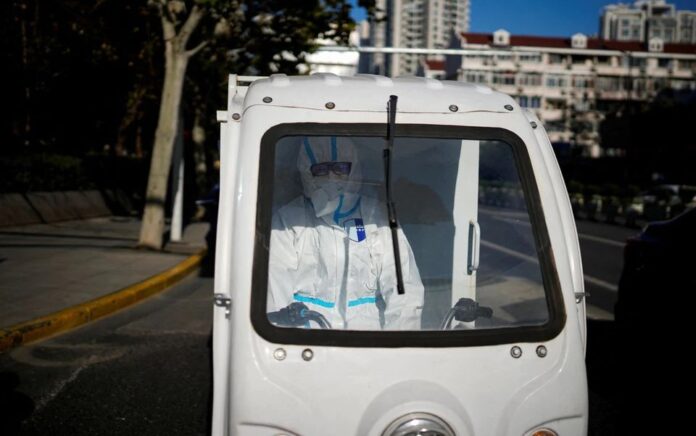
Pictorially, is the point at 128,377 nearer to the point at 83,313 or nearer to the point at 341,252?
the point at 83,313

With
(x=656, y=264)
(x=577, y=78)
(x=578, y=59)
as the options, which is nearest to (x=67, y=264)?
(x=656, y=264)

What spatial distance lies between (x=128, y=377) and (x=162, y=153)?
7.32m

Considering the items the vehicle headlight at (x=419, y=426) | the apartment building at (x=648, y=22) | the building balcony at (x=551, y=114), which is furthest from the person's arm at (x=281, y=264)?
the apartment building at (x=648, y=22)

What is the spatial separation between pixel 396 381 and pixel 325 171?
3.03ft

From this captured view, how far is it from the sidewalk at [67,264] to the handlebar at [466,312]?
4690 millimetres

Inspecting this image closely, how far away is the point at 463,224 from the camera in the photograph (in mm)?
3371

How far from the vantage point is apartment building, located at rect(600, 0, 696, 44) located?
148250 millimetres

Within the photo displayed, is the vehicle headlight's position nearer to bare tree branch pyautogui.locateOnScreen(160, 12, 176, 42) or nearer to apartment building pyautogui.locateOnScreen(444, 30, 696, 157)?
bare tree branch pyautogui.locateOnScreen(160, 12, 176, 42)

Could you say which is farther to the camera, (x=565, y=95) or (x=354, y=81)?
(x=565, y=95)

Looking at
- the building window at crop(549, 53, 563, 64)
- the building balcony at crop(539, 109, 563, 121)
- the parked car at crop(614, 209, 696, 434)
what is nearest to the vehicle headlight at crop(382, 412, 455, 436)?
the parked car at crop(614, 209, 696, 434)

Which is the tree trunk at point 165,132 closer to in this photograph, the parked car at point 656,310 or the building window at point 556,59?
the parked car at point 656,310

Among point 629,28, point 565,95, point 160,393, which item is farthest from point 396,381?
point 629,28

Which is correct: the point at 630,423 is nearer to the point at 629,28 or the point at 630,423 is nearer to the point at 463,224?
the point at 463,224

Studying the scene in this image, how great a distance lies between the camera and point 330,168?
2867 millimetres
